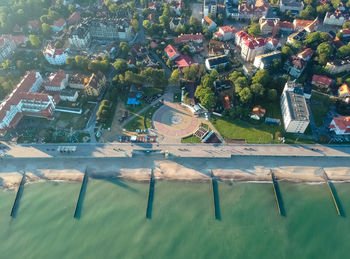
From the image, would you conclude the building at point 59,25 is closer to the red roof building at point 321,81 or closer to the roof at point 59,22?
the roof at point 59,22

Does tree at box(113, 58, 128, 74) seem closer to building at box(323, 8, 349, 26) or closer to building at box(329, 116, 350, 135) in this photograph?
building at box(329, 116, 350, 135)

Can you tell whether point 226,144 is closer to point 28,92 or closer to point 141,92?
point 141,92

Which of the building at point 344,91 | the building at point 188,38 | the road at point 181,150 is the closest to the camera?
the road at point 181,150

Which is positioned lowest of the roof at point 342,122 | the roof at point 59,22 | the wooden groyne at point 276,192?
the wooden groyne at point 276,192

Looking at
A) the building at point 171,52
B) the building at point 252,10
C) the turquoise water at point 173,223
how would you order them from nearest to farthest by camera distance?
1. the turquoise water at point 173,223
2. the building at point 171,52
3. the building at point 252,10

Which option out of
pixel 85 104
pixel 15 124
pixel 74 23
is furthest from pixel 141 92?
pixel 74 23

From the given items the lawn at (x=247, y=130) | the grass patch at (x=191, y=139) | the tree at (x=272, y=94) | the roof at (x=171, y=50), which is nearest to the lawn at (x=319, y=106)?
the tree at (x=272, y=94)

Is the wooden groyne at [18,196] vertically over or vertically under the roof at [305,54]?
under
